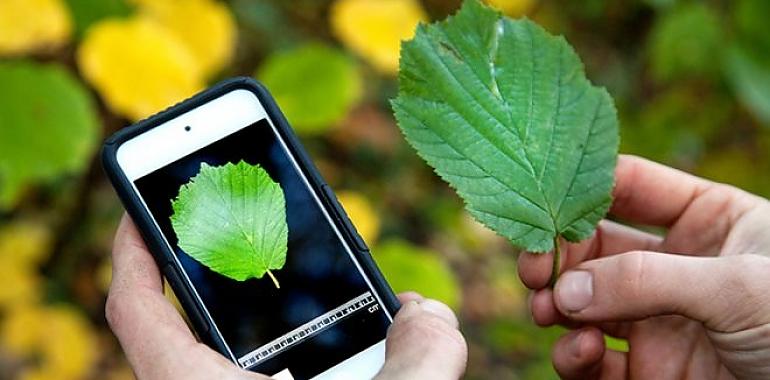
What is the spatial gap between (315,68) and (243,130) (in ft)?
1.34

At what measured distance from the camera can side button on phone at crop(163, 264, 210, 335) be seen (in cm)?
63

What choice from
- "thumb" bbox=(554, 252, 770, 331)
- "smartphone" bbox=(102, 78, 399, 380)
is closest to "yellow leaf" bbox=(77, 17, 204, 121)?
"smartphone" bbox=(102, 78, 399, 380)

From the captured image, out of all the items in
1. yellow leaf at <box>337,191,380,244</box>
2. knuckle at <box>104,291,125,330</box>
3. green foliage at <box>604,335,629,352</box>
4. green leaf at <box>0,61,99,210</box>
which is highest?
green leaf at <box>0,61,99,210</box>

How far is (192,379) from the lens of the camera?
1.79 feet

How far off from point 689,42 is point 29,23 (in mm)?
820

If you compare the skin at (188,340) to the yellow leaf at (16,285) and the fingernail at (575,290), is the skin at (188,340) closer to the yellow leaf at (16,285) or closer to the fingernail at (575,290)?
the fingernail at (575,290)

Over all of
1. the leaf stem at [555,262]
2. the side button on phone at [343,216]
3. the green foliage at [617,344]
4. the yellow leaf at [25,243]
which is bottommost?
the green foliage at [617,344]

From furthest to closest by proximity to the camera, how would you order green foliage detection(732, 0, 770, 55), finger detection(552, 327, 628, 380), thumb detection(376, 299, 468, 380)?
green foliage detection(732, 0, 770, 55) → finger detection(552, 327, 628, 380) → thumb detection(376, 299, 468, 380)

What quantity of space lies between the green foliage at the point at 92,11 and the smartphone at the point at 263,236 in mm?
422

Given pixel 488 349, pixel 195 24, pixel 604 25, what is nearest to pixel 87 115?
pixel 195 24

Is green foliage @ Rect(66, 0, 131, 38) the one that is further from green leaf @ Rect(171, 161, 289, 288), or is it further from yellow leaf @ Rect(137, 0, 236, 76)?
green leaf @ Rect(171, 161, 289, 288)

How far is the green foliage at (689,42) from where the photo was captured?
1252 millimetres

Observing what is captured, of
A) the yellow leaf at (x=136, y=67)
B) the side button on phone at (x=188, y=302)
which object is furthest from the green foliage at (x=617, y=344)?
the yellow leaf at (x=136, y=67)

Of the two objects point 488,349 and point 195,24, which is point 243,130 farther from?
point 488,349
